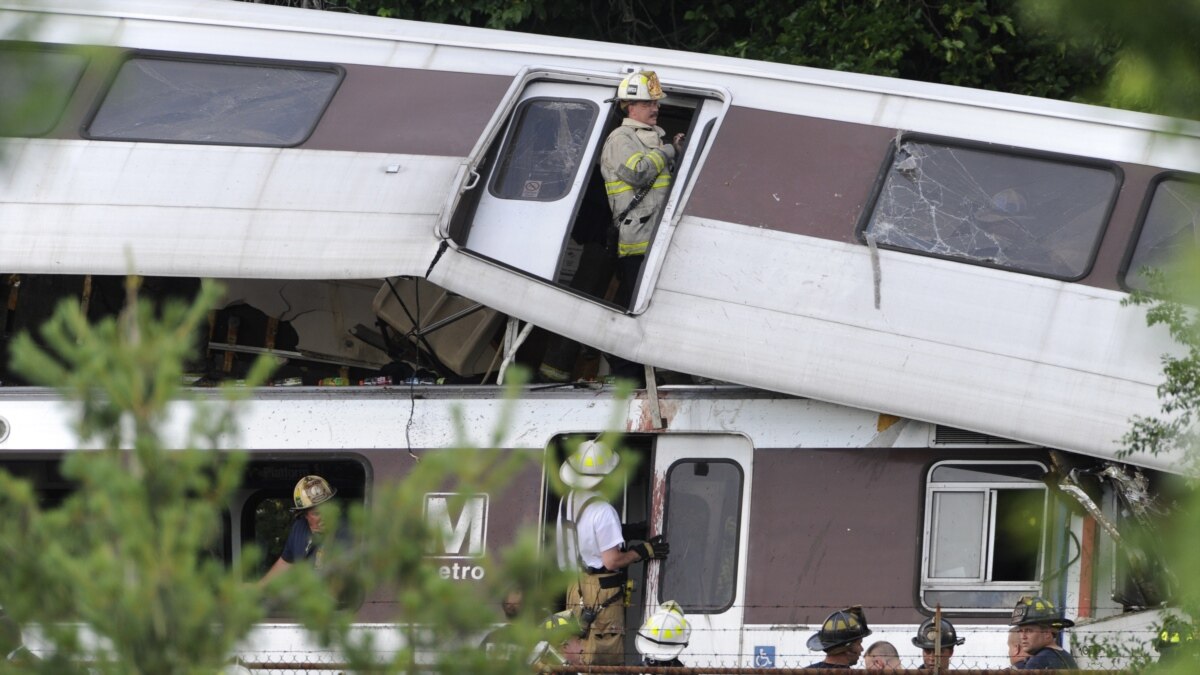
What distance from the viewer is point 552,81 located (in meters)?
8.80

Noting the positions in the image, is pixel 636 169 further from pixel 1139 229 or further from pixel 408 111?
pixel 1139 229

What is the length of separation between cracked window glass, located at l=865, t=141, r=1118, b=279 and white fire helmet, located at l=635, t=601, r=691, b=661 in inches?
86.6

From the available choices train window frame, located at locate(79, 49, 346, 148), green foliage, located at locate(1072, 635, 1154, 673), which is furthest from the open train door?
train window frame, located at locate(79, 49, 346, 148)

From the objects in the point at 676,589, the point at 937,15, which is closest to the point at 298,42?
the point at 676,589

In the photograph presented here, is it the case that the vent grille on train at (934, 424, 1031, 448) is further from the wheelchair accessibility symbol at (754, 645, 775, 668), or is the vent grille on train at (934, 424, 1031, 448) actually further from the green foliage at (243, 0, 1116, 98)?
the green foliage at (243, 0, 1116, 98)

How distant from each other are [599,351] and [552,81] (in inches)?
59.3

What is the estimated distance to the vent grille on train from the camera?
791 cm

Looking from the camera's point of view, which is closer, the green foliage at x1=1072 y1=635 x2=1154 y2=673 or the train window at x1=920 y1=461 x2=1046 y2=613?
the green foliage at x1=1072 y1=635 x2=1154 y2=673

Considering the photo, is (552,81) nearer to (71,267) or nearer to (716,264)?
(716,264)

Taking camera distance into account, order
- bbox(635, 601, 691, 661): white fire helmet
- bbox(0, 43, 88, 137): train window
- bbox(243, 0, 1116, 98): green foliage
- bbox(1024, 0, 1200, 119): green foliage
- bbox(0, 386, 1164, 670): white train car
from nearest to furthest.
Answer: bbox(1024, 0, 1200, 119): green foliage, bbox(0, 43, 88, 137): train window, bbox(635, 601, 691, 661): white fire helmet, bbox(0, 386, 1164, 670): white train car, bbox(243, 0, 1116, 98): green foliage

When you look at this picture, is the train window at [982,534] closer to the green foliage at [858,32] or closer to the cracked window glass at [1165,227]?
the cracked window glass at [1165,227]

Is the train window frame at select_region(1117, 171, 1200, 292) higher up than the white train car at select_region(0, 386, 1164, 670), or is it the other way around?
the train window frame at select_region(1117, 171, 1200, 292)

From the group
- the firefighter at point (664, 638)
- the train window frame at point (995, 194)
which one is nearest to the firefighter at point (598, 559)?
the firefighter at point (664, 638)

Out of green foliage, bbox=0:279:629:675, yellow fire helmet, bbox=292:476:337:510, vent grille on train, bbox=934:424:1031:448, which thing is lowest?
green foliage, bbox=0:279:629:675
